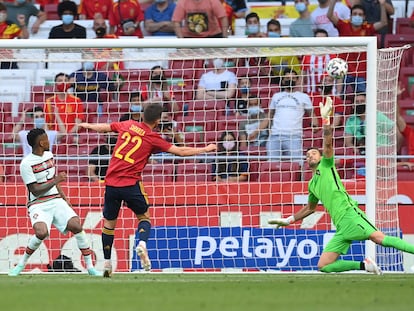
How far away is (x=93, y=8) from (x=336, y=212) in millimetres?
10066

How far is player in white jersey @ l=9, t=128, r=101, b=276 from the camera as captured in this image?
14.3m

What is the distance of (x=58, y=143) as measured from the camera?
17625 millimetres

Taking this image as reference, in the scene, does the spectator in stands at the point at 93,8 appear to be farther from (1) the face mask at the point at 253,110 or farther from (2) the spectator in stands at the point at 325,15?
(1) the face mask at the point at 253,110

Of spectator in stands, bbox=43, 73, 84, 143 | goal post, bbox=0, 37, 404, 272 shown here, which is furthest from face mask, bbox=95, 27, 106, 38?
spectator in stands, bbox=43, 73, 84, 143

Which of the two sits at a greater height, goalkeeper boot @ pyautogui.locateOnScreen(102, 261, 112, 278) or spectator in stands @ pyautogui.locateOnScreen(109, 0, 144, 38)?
spectator in stands @ pyautogui.locateOnScreen(109, 0, 144, 38)

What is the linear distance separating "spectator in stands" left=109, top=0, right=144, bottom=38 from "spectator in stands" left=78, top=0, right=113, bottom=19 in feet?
0.84

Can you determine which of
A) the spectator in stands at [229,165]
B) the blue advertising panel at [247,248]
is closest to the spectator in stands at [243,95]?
the spectator in stands at [229,165]

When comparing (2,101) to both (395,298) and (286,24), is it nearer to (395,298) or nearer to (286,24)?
(286,24)

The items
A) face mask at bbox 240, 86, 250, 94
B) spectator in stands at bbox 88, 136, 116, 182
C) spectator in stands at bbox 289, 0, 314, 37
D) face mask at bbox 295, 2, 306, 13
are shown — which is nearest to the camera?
spectator in stands at bbox 88, 136, 116, 182

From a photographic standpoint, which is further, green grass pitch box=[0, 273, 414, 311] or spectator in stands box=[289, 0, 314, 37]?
spectator in stands box=[289, 0, 314, 37]

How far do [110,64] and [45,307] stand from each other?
35.2 feet

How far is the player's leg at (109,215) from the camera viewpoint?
14109 mm

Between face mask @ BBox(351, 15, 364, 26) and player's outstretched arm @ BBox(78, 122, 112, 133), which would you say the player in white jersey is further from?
face mask @ BBox(351, 15, 364, 26)

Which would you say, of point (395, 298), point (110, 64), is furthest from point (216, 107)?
point (395, 298)
